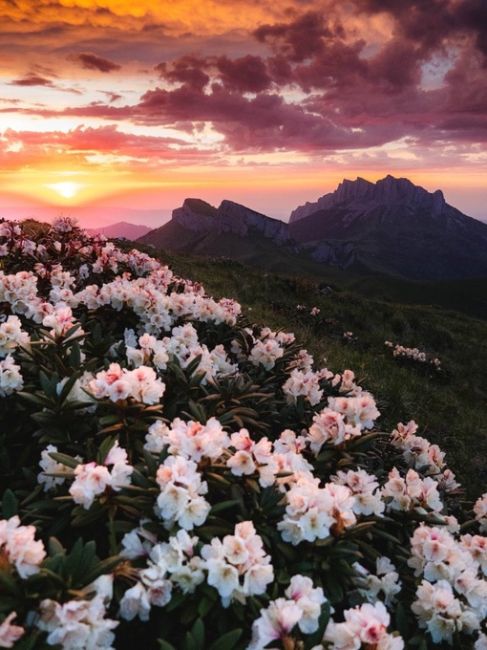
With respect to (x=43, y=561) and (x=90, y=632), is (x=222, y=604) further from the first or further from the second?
(x=43, y=561)

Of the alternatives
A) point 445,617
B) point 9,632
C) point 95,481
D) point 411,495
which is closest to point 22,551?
point 9,632

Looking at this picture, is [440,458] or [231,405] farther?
[440,458]

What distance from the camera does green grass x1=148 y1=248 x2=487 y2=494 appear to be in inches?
357

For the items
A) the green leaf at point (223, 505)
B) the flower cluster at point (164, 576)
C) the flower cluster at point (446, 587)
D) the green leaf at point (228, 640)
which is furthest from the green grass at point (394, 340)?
the green leaf at point (228, 640)

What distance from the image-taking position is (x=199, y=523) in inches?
107

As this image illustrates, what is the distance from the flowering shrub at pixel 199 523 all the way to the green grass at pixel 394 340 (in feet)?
9.07

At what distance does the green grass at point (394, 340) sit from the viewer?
9.08m

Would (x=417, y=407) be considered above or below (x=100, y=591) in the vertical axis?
below

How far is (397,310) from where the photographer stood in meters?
18.4

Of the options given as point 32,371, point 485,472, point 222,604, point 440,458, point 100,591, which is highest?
point 32,371

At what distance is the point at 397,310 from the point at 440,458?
13.8 meters

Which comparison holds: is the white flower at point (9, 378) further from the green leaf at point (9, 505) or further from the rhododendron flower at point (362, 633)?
the rhododendron flower at point (362, 633)

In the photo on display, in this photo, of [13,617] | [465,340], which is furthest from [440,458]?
[465,340]

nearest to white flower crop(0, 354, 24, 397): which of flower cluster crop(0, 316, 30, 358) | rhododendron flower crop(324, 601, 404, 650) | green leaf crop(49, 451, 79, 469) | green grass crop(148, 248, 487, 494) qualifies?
flower cluster crop(0, 316, 30, 358)
